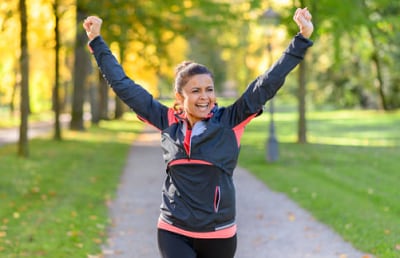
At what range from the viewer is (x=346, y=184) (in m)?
13.0

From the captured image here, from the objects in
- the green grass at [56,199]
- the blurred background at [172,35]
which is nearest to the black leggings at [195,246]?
the green grass at [56,199]

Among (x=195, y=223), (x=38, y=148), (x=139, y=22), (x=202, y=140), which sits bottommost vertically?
(x=38, y=148)

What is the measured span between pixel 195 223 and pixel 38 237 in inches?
189

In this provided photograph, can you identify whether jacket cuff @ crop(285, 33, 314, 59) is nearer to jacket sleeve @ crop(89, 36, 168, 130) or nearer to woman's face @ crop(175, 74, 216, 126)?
woman's face @ crop(175, 74, 216, 126)

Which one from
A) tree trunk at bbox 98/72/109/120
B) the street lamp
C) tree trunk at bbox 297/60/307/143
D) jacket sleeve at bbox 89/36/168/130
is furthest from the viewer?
tree trunk at bbox 98/72/109/120

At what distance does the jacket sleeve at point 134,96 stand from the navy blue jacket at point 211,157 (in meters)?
0.12

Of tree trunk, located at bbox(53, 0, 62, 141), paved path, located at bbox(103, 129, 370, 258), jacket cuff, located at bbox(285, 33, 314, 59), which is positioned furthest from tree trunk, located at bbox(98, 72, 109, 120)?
jacket cuff, located at bbox(285, 33, 314, 59)

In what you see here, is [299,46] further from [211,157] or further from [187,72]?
[211,157]

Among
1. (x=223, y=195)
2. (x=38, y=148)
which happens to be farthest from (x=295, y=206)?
(x=38, y=148)

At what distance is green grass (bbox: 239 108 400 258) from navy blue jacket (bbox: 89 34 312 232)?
398 centimetres

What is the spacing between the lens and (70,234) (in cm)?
835

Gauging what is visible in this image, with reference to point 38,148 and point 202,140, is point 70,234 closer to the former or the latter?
point 202,140

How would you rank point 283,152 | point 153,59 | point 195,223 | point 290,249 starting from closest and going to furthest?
point 195,223
point 290,249
point 283,152
point 153,59

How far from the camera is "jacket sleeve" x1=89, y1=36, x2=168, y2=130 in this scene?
3910 millimetres
